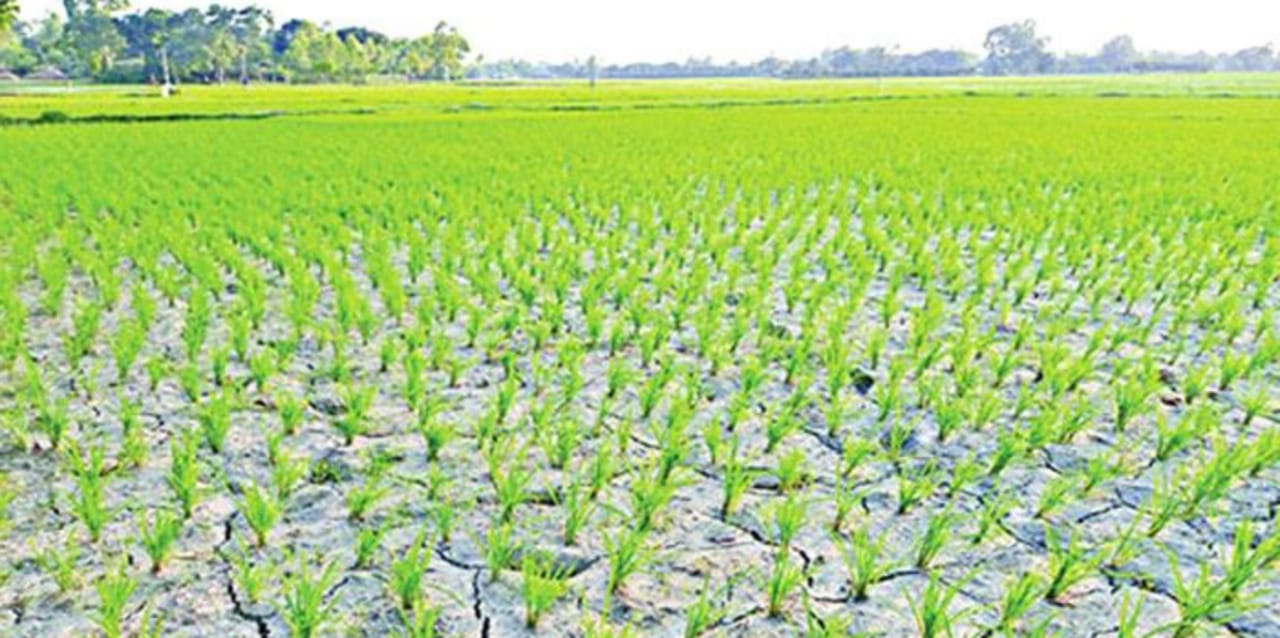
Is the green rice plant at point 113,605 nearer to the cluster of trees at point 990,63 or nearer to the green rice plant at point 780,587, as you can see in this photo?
the green rice plant at point 780,587

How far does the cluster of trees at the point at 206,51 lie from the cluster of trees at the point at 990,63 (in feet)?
160

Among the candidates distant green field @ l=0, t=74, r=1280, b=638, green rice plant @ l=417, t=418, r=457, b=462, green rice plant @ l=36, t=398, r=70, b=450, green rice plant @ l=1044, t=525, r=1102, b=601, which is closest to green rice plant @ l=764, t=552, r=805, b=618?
distant green field @ l=0, t=74, r=1280, b=638

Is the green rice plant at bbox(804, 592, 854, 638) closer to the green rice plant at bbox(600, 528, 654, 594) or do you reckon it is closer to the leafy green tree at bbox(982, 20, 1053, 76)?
the green rice plant at bbox(600, 528, 654, 594)

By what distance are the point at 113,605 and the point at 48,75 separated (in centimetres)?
8154

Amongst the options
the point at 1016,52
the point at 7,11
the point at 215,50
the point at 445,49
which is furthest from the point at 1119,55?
the point at 7,11

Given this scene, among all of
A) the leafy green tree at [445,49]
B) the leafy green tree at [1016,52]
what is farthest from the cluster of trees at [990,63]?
the leafy green tree at [445,49]

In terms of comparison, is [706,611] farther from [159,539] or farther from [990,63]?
[990,63]

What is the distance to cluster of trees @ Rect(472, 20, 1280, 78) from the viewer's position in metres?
124

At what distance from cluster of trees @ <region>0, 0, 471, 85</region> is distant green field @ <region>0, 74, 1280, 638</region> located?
62.2 metres

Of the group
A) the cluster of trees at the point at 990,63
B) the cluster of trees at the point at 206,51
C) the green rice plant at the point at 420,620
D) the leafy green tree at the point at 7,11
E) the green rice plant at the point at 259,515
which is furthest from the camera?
the cluster of trees at the point at 990,63

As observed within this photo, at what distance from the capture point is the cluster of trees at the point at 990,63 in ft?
406

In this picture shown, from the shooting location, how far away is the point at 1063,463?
265 cm

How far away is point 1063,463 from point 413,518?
182 centimetres

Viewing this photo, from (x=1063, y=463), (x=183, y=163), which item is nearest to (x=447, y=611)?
(x=1063, y=463)
